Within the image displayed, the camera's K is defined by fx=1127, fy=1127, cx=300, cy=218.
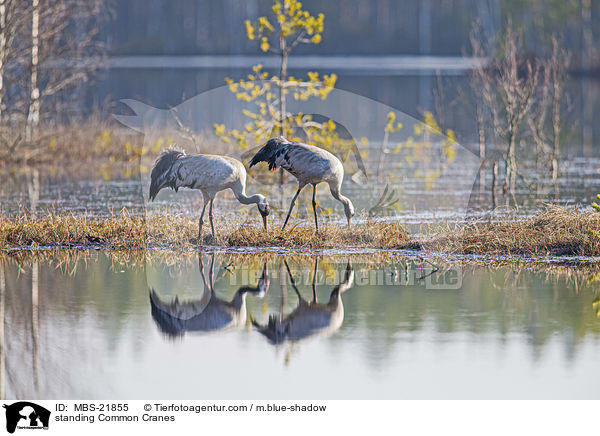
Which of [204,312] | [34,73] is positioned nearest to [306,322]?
[204,312]

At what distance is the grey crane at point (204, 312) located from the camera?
8.91 meters

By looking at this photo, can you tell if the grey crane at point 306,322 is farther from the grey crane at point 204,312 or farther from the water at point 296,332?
the grey crane at point 204,312

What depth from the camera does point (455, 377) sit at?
7523 millimetres

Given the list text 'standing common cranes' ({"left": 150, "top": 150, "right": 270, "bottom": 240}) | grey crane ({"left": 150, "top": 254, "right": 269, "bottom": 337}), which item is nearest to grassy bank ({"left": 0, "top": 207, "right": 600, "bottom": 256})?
text 'standing common cranes' ({"left": 150, "top": 150, "right": 270, "bottom": 240})

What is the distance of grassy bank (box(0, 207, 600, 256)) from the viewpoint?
476 inches

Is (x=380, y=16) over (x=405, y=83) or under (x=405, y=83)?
over

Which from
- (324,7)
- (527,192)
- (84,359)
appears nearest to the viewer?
(84,359)

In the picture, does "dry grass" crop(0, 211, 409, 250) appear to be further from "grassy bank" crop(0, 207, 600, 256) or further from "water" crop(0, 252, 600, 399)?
"water" crop(0, 252, 600, 399)

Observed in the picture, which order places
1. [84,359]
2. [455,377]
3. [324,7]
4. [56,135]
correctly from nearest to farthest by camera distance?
[455,377] → [84,359] → [56,135] → [324,7]

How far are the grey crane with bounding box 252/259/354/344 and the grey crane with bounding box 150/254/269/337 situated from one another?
29 cm

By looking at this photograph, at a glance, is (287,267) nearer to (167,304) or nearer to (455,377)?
(167,304)

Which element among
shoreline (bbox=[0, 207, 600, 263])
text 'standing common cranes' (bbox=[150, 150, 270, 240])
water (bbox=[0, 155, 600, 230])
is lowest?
shoreline (bbox=[0, 207, 600, 263])

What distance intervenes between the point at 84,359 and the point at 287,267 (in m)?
3.76

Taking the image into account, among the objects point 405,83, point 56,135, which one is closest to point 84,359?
point 56,135
